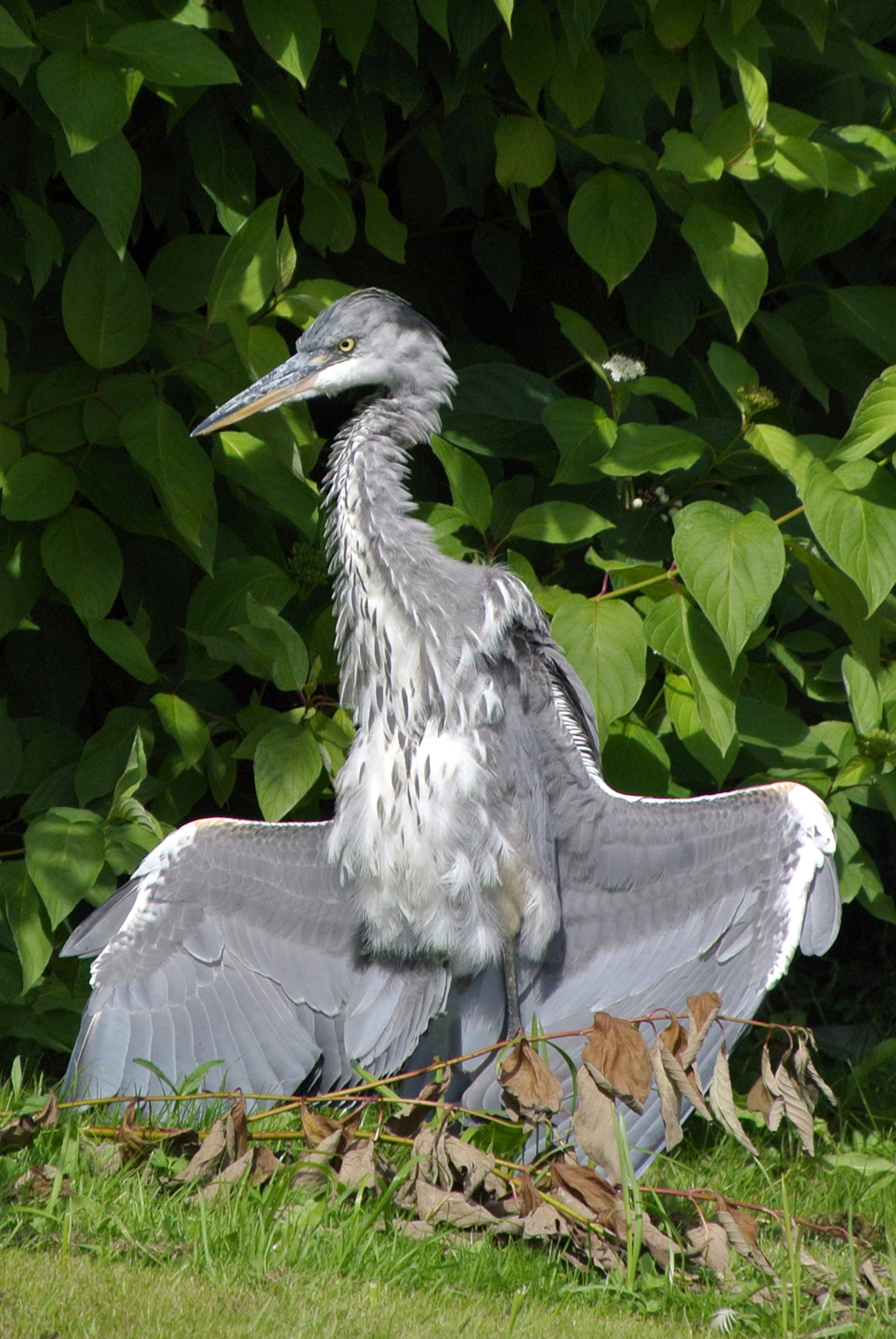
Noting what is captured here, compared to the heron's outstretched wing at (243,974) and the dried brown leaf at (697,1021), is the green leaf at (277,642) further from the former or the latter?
the dried brown leaf at (697,1021)

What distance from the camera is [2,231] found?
3186 mm

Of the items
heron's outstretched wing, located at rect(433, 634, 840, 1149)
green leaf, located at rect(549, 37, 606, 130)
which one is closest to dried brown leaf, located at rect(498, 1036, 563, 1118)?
heron's outstretched wing, located at rect(433, 634, 840, 1149)

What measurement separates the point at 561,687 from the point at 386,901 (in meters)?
0.67

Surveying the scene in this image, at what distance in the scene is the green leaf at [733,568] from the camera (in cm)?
310

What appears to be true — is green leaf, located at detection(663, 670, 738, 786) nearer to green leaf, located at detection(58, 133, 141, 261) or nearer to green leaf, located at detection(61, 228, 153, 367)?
green leaf, located at detection(61, 228, 153, 367)

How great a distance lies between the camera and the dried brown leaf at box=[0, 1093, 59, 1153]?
8.87 feet

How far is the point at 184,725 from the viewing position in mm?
3365

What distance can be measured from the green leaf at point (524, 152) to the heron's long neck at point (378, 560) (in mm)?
608

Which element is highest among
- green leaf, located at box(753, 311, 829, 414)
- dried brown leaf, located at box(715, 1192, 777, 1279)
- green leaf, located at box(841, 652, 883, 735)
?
green leaf, located at box(753, 311, 829, 414)

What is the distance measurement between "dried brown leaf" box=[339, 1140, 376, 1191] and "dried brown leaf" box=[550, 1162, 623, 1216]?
1.17 ft

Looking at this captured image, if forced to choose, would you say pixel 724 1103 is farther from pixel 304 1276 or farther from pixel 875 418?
pixel 875 418

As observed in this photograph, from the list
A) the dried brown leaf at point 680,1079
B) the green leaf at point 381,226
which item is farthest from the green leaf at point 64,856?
the green leaf at point 381,226

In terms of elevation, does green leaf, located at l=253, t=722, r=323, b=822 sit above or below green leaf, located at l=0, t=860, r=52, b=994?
above

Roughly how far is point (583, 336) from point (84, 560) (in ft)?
4.45
